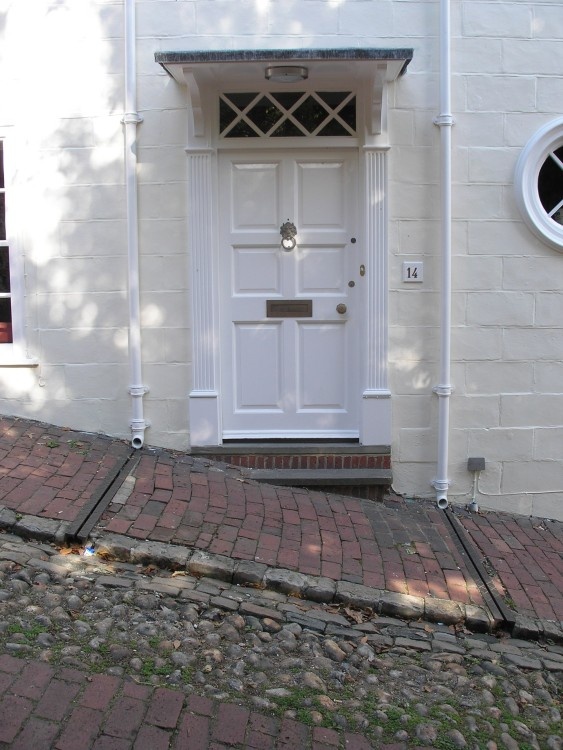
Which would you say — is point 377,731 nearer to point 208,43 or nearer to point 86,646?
point 86,646

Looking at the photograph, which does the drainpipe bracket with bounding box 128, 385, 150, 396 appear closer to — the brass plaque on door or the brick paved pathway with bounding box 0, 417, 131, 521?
the brick paved pathway with bounding box 0, 417, 131, 521

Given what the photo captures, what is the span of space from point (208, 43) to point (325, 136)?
1.11 meters

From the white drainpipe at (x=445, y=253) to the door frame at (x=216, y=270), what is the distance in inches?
16.4

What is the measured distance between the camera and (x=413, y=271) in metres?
5.52

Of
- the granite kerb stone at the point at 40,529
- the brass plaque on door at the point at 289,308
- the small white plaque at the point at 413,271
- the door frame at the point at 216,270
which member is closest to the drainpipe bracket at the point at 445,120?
the door frame at the point at 216,270

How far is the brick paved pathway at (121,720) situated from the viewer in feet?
8.71

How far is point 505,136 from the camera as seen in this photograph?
5473mm

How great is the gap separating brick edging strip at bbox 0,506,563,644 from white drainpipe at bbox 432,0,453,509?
163cm

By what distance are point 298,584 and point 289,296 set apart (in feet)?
7.89

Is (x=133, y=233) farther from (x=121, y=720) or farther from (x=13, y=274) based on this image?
(x=121, y=720)

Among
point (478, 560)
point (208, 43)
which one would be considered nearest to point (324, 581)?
point (478, 560)

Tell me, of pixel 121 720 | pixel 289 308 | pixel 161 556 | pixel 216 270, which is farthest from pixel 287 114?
pixel 121 720

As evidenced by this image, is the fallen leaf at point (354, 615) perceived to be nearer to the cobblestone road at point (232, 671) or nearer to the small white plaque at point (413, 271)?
the cobblestone road at point (232, 671)

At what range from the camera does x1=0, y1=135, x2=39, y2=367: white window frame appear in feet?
18.4
